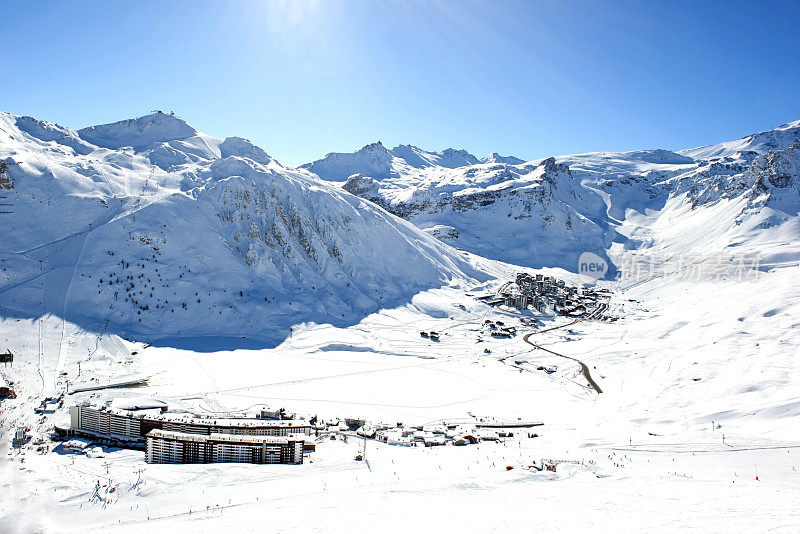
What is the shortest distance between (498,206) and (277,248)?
9814cm

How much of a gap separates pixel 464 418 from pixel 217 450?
22.9 metres

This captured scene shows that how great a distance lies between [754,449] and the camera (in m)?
30.7

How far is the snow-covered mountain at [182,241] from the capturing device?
64.5 metres

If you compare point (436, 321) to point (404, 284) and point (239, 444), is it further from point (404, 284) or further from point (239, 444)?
point (239, 444)

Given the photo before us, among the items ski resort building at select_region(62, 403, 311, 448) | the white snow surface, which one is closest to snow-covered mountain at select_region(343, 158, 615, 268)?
the white snow surface

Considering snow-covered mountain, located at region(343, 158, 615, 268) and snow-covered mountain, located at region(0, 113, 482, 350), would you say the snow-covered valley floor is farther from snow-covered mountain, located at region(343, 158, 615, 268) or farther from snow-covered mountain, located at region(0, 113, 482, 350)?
snow-covered mountain, located at region(343, 158, 615, 268)

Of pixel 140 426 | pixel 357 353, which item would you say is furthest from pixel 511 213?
pixel 140 426

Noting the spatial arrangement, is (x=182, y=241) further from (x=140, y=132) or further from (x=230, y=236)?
(x=140, y=132)

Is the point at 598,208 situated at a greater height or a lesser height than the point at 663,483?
greater

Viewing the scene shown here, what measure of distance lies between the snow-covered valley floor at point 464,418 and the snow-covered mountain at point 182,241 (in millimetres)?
7457

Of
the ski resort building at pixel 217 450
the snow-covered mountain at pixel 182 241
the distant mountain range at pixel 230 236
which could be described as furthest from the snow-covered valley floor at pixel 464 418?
the distant mountain range at pixel 230 236

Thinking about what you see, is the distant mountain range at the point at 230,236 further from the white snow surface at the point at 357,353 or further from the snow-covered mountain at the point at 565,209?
the snow-covered mountain at the point at 565,209

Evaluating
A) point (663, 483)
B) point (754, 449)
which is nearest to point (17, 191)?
point (663, 483)

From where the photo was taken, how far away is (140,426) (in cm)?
3628
